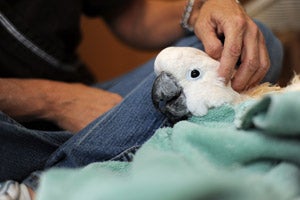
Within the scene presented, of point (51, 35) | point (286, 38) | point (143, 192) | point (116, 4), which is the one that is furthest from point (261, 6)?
point (143, 192)

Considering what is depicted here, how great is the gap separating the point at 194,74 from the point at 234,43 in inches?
3.2

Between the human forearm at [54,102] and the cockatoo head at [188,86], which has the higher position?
the cockatoo head at [188,86]

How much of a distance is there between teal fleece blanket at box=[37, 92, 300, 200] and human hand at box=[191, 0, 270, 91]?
71 millimetres

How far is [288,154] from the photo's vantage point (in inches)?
14.2

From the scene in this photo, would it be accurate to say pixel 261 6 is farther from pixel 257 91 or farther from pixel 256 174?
pixel 256 174

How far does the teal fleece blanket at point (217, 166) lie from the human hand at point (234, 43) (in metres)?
0.07

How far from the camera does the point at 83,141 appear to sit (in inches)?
21.0

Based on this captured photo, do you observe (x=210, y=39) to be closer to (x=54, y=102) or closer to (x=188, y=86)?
(x=188, y=86)

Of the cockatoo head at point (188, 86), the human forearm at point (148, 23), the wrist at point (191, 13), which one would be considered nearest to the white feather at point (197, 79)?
the cockatoo head at point (188, 86)

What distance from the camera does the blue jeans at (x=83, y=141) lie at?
0.52 meters

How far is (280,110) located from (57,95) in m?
0.45

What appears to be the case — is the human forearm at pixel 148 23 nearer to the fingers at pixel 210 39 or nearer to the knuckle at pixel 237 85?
the fingers at pixel 210 39

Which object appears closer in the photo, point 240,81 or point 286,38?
point 240,81

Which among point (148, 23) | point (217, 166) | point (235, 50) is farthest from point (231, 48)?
point (148, 23)
